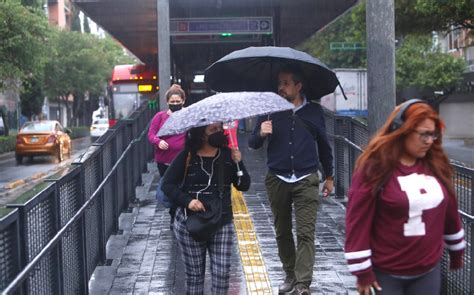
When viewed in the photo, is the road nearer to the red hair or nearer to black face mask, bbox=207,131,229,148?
black face mask, bbox=207,131,229,148

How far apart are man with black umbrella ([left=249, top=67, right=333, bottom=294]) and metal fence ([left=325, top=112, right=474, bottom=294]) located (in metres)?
1.11

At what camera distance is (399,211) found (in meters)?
4.02

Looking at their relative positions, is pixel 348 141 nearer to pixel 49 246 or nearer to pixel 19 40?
pixel 49 246

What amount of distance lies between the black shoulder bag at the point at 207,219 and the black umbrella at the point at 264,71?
1.49m

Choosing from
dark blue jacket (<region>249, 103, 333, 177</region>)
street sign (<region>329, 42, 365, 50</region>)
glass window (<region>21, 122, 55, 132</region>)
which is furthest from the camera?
street sign (<region>329, 42, 365, 50</region>)

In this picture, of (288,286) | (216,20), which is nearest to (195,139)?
(288,286)

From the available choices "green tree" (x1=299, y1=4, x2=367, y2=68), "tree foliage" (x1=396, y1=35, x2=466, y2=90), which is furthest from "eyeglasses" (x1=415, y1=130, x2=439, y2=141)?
"green tree" (x1=299, y1=4, x2=367, y2=68)

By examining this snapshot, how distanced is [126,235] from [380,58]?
3851mm

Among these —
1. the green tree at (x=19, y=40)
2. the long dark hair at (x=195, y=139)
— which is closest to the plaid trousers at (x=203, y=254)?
the long dark hair at (x=195, y=139)

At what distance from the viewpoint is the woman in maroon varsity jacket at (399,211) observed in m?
4.02

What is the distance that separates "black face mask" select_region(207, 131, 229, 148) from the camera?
18.3 feet

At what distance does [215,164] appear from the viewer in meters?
5.67

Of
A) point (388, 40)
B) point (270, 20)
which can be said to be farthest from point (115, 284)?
point (270, 20)

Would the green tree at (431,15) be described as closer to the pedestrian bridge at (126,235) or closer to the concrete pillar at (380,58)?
the pedestrian bridge at (126,235)
